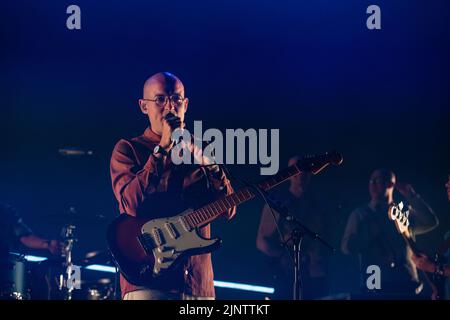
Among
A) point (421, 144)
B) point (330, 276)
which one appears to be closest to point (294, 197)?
point (330, 276)

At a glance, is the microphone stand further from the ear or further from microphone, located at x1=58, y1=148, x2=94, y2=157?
microphone, located at x1=58, y1=148, x2=94, y2=157

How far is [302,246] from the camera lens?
5457mm

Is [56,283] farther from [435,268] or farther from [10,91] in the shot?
[435,268]

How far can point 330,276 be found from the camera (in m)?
5.54

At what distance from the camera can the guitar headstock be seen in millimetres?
5641

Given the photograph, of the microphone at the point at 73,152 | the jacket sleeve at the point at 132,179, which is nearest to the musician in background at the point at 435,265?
the jacket sleeve at the point at 132,179

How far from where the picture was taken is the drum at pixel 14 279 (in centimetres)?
542

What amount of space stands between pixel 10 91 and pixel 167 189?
59.5 inches

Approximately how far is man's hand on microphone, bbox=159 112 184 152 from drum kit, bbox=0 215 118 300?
92 centimetres

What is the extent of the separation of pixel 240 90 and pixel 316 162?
0.86 meters

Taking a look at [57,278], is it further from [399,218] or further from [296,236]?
[399,218]

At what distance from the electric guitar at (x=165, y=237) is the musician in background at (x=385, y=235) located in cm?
59

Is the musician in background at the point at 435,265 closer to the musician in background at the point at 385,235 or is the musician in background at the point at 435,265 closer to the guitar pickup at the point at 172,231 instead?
the musician in background at the point at 385,235

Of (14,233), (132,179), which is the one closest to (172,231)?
(132,179)
